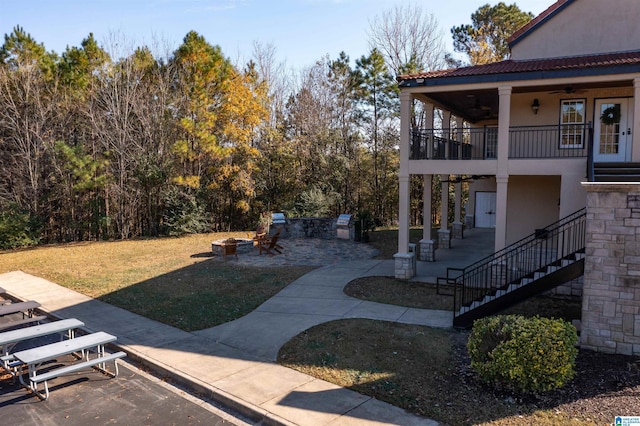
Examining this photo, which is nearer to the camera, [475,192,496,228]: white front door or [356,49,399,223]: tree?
[475,192,496,228]: white front door

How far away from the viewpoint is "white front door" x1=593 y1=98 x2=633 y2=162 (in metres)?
12.8

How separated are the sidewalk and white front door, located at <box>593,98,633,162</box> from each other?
731cm

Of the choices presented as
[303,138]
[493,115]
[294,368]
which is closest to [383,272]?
[294,368]

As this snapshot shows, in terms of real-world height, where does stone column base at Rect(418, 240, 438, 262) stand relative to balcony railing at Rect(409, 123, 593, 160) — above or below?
below

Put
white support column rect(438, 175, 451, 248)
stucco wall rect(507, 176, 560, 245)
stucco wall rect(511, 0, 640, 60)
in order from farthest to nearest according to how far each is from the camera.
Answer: white support column rect(438, 175, 451, 248) < stucco wall rect(507, 176, 560, 245) < stucco wall rect(511, 0, 640, 60)

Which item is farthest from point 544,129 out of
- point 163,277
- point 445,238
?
point 163,277

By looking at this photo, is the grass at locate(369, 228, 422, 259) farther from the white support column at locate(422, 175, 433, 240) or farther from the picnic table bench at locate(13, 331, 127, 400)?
the picnic table bench at locate(13, 331, 127, 400)

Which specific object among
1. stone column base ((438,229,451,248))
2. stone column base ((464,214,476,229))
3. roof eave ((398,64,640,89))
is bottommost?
stone column base ((438,229,451,248))

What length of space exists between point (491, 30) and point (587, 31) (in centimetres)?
2176

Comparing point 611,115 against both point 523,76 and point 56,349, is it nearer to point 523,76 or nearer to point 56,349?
point 523,76

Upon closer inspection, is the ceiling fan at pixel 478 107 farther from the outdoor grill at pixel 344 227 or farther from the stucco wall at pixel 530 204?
the outdoor grill at pixel 344 227

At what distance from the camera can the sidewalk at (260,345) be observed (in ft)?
20.4

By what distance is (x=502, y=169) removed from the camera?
12312 millimetres

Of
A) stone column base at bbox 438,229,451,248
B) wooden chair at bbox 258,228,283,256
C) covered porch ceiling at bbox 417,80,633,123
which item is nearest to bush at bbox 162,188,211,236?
wooden chair at bbox 258,228,283,256
